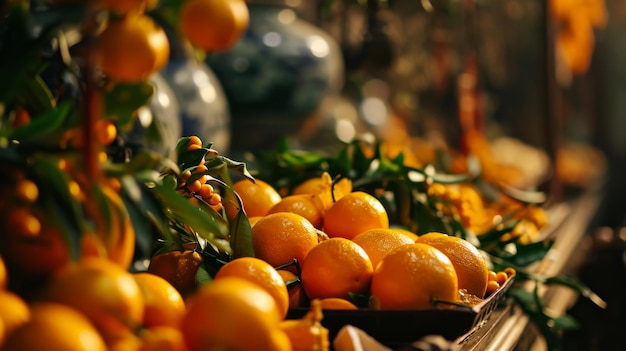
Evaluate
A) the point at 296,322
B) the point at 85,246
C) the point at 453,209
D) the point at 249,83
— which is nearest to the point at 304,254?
the point at 296,322

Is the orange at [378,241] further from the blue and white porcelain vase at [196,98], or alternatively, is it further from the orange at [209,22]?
the blue and white porcelain vase at [196,98]

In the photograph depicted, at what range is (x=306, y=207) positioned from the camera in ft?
3.16

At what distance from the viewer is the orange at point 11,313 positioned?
484 millimetres

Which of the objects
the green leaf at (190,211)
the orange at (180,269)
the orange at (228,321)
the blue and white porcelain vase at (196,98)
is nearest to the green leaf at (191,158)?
the orange at (180,269)

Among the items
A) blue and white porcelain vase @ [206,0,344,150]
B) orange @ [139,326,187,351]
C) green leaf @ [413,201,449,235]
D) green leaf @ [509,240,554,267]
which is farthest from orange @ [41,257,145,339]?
blue and white porcelain vase @ [206,0,344,150]

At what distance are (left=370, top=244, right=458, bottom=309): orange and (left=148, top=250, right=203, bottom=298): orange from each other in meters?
0.19

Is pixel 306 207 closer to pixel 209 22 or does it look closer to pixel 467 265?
pixel 467 265

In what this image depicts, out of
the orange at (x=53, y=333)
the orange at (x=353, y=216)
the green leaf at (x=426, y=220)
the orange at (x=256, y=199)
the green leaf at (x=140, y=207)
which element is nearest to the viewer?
the orange at (x=53, y=333)

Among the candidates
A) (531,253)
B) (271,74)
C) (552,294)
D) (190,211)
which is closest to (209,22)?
(190,211)

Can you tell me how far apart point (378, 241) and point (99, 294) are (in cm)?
39

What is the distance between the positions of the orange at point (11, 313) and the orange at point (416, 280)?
1.13 feet

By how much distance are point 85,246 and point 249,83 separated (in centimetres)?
120

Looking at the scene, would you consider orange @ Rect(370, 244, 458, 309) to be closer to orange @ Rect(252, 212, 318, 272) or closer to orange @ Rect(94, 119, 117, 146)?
orange @ Rect(252, 212, 318, 272)

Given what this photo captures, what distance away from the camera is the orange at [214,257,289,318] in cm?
69
